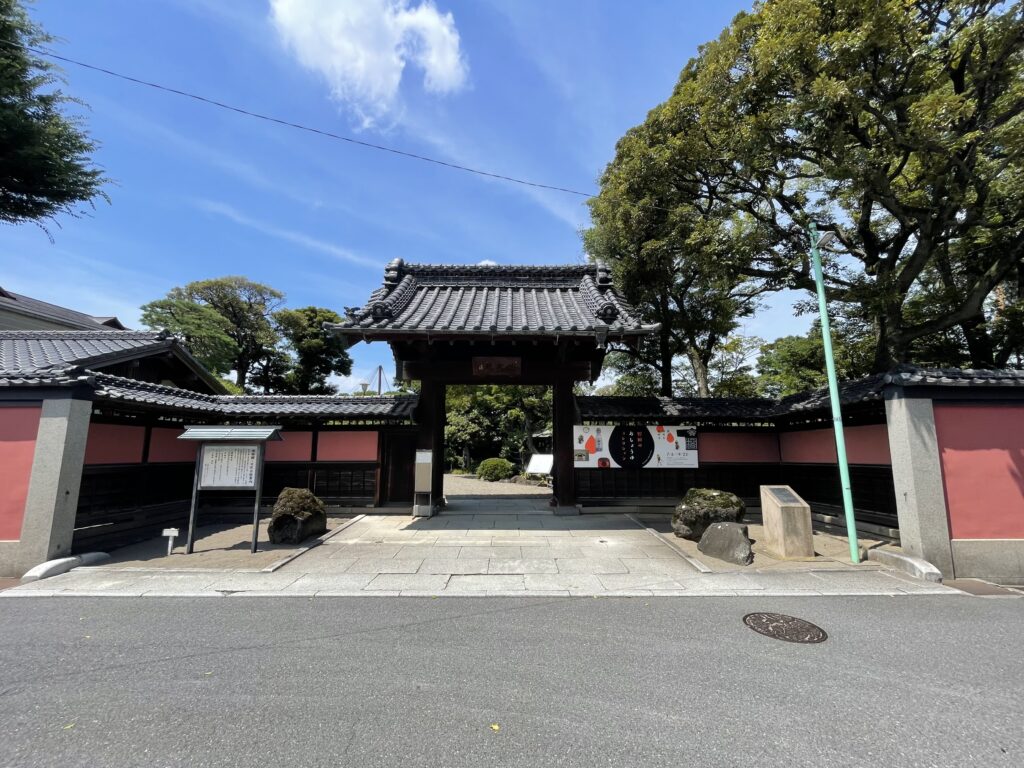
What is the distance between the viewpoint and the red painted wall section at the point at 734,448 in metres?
11.6

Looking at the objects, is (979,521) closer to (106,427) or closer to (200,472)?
(200,472)

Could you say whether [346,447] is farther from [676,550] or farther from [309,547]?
[676,550]

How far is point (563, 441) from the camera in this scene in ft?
38.5

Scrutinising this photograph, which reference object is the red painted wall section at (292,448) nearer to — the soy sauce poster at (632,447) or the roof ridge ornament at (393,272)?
the roof ridge ornament at (393,272)

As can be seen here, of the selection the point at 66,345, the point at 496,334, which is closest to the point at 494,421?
the point at 496,334

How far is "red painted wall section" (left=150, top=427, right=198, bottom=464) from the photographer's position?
10.3 m

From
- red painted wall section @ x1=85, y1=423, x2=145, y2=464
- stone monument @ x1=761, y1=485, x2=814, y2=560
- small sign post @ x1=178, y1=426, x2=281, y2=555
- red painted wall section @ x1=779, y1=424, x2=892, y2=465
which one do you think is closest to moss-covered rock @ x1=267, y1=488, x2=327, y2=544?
small sign post @ x1=178, y1=426, x2=281, y2=555

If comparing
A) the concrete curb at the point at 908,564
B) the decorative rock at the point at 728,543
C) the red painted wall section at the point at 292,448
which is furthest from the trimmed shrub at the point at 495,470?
the concrete curb at the point at 908,564

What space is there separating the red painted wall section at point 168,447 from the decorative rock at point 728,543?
39.1 feet

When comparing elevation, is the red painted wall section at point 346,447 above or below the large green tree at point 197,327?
below

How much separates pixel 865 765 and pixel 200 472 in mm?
10069

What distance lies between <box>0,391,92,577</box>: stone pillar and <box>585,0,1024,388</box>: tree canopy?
1293 cm

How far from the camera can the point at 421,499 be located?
36.6ft

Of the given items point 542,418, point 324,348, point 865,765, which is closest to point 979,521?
point 865,765
